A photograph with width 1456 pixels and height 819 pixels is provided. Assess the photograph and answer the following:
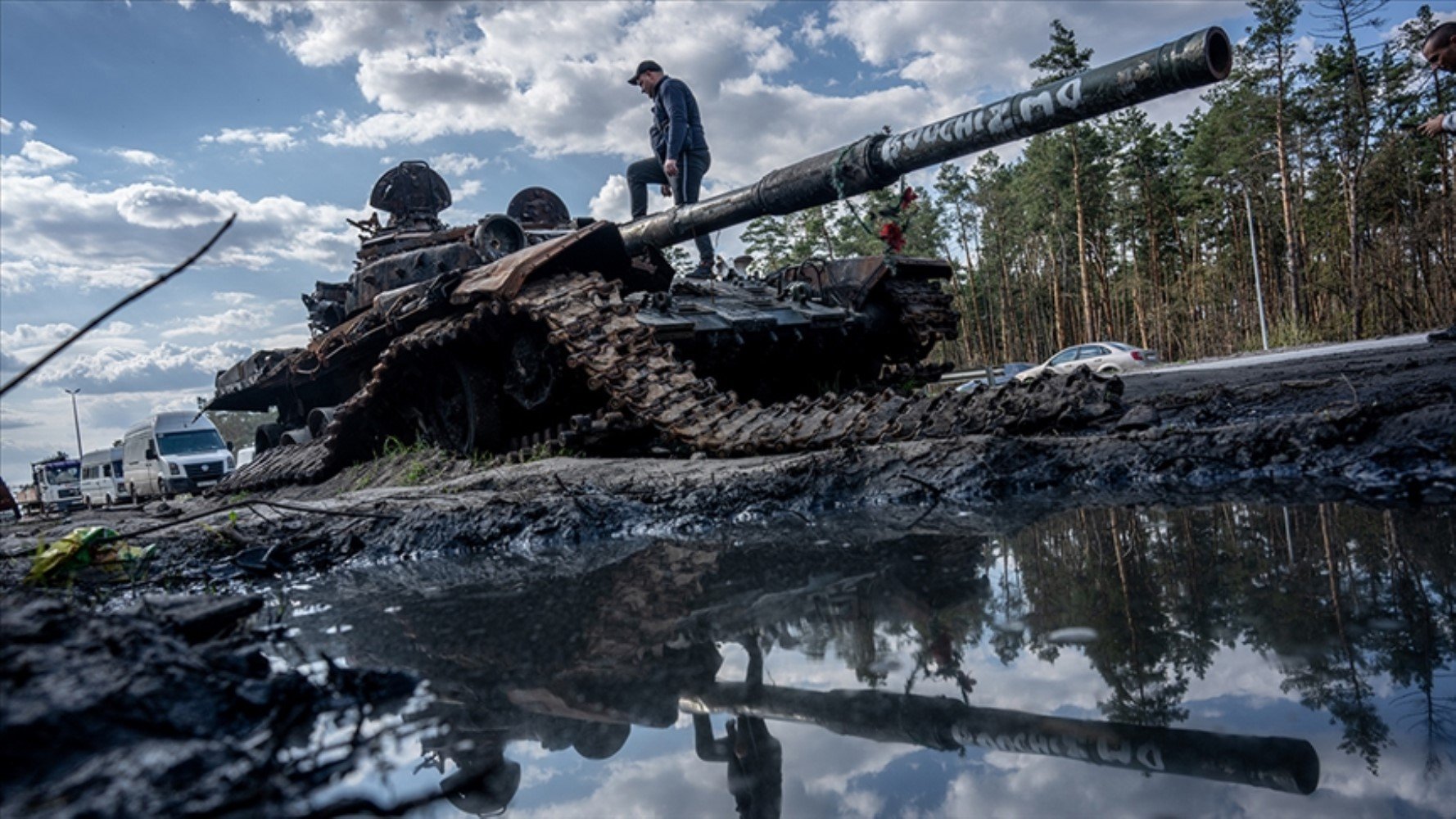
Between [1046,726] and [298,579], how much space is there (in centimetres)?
278

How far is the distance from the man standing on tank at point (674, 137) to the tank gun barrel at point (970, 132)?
2.98 ft

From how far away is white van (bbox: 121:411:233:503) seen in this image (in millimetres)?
21297

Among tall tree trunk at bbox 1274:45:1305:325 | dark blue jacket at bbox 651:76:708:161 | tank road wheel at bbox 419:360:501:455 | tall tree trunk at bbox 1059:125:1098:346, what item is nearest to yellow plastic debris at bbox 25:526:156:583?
tank road wheel at bbox 419:360:501:455

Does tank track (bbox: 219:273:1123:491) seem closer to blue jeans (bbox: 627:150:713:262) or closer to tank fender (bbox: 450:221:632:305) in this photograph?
tank fender (bbox: 450:221:632:305)

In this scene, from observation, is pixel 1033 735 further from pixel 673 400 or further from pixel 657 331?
pixel 657 331

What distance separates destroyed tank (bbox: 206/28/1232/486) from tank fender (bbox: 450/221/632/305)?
0.02m

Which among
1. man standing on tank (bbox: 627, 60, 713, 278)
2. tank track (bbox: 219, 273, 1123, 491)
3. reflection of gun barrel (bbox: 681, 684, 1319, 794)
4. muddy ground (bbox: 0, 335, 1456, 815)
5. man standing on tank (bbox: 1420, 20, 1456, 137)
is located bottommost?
reflection of gun barrel (bbox: 681, 684, 1319, 794)

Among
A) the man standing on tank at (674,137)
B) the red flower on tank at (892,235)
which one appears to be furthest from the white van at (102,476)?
the red flower on tank at (892,235)

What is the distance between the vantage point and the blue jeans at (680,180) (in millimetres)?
8039

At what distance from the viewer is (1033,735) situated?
3.98ft

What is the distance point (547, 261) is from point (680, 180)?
1965mm

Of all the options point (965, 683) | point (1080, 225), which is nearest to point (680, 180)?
point (965, 683)

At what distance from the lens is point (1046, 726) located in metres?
1.24

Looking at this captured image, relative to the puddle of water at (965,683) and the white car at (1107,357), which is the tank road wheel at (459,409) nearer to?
the puddle of water at (965,683)
